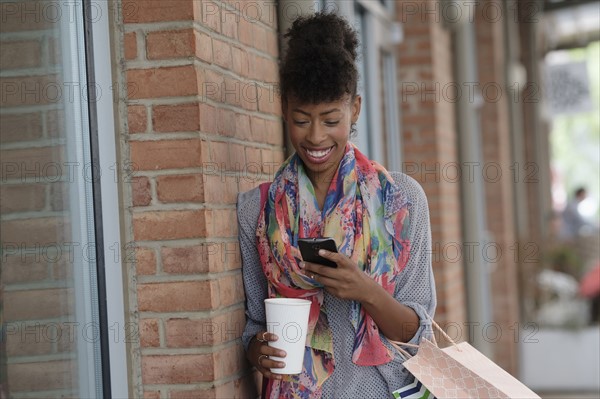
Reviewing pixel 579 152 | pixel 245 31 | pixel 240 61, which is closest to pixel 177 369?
pixel 240 61

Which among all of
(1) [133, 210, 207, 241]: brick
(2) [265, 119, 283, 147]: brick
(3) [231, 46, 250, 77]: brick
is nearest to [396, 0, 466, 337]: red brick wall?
(2) [265, 119, 283, 147]: brick

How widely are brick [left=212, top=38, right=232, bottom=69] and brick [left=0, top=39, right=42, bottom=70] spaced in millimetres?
562

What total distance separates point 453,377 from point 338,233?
0.46 meters

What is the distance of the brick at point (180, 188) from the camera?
2.43 m

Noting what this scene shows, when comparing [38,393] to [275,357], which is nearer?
[38,393]

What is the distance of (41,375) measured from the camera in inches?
83.2

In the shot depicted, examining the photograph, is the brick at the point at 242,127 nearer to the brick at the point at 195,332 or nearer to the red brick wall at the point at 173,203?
the red brick wall at the point at 173,203

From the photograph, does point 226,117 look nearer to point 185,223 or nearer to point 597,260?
point 185,223

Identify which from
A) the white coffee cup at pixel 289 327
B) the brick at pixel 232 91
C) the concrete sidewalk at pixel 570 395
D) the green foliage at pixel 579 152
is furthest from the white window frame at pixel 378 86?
the green foliage at pixel 579 152

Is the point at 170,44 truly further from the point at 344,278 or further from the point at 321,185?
the point at 344,278

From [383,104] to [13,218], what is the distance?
11.8 feet

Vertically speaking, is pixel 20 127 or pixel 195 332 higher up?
pixel 20 127

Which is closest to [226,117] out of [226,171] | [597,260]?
[226,171]

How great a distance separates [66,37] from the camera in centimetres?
229
